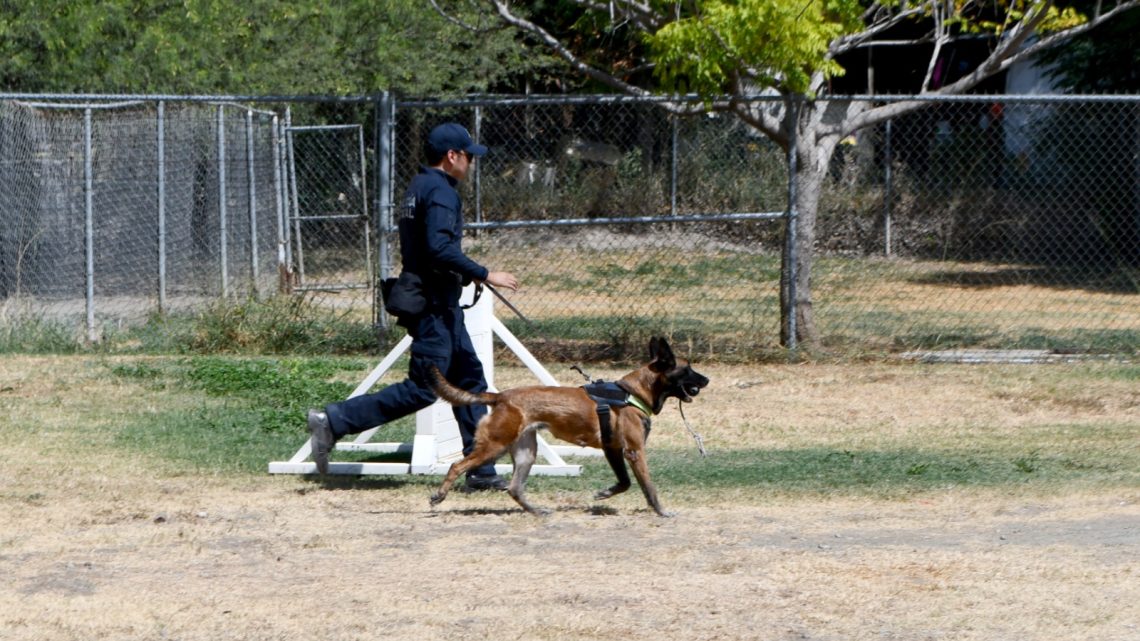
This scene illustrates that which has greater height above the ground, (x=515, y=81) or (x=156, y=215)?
(x=515, y=81)

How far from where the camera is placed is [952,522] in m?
7.02

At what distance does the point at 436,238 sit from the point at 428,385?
75cm

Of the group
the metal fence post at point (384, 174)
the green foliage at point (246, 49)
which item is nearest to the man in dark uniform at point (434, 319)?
the metal fence post at point (384, 174)

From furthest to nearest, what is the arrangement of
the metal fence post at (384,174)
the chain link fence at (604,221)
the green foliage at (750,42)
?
the chain link fence at (604,221)
the metal fence post at (384,174)
the green foliage at (750,42)

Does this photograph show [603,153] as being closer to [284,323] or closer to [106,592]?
[284,323]

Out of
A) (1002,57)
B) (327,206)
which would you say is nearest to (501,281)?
(1002,57)

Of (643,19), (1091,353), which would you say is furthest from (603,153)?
(1091,353)

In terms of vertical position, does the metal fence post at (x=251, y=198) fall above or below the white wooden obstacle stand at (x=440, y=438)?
above

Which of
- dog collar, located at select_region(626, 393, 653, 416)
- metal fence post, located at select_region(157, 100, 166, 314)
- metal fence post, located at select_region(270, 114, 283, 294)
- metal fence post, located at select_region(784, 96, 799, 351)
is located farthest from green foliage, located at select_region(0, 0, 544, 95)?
dog collar, located at select_region(626, 393, 653, 416)

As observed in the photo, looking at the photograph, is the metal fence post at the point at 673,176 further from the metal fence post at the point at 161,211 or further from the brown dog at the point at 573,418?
the brown dog at the point at 573,418

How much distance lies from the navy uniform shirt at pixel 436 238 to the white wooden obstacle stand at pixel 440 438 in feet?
1.76

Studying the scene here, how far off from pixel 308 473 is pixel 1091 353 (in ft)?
24.6

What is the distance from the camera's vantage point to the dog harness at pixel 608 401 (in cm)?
701

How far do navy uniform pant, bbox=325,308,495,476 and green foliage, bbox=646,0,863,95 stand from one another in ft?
14.7
